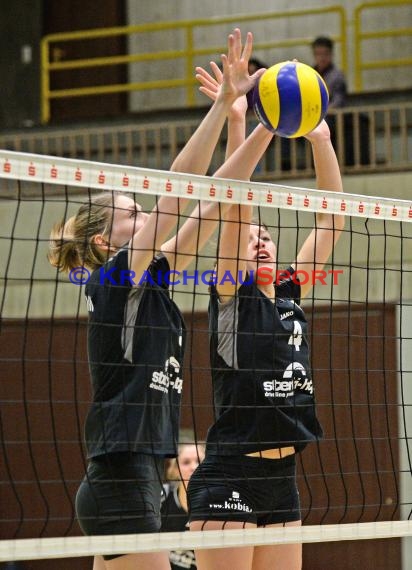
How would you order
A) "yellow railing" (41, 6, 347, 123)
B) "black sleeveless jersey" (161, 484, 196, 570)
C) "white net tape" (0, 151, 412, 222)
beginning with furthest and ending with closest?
"yellow railing" (41, 6, 347, 123) < "black sleeveless jersey" (161, 484, 196, 570) < "white net tape" (0, 151, 412, 222)

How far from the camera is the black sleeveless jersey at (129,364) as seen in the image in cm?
360

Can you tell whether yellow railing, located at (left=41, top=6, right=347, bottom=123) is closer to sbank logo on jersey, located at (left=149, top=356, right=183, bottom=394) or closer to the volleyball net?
the volleyball net

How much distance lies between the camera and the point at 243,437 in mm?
4070

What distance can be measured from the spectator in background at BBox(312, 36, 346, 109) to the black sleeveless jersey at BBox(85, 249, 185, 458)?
7296 millimetres

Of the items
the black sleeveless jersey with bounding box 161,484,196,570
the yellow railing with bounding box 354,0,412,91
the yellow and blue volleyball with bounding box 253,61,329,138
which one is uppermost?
the yellow railing with bounding box 354,0,412,91

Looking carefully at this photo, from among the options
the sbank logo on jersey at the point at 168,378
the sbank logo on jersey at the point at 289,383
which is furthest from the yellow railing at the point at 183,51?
the sbank logo on jersey at the point at 168,378

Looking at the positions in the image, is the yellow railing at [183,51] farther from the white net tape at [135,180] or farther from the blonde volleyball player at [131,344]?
the blonde volleyball player at [131,344]

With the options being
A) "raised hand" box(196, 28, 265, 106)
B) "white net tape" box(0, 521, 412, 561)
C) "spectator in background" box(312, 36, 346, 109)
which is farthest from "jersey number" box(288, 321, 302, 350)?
Answer: "spectator in background" box(312, 36, 346, 109)

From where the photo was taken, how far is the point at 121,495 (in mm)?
3508

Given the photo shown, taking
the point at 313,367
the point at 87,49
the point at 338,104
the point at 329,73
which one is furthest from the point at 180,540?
the point at 87,49

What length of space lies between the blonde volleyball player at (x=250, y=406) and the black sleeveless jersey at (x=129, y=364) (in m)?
0.40

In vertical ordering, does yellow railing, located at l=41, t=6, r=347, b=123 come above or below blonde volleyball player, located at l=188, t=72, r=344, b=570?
above

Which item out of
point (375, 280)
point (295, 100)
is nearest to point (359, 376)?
point (375, 280)

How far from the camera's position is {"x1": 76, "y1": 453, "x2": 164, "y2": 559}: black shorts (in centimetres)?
351
